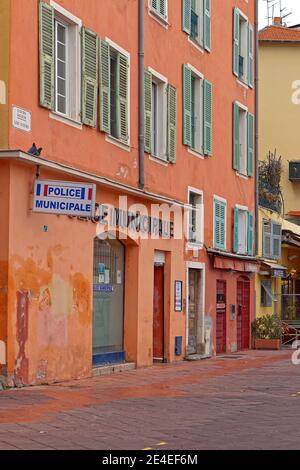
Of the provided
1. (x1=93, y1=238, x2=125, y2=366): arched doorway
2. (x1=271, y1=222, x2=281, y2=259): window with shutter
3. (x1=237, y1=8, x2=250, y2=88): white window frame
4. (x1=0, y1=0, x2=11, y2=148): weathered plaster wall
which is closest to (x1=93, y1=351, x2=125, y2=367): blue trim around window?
(x1=93, y1=238, x2=125, y2=366): arched doorway

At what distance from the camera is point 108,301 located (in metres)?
18.8

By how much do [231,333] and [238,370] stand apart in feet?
19.5

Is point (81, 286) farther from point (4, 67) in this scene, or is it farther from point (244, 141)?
point (244, 141)

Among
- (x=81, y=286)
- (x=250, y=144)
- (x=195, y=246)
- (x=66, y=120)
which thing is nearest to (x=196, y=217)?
(x=195, y=246)

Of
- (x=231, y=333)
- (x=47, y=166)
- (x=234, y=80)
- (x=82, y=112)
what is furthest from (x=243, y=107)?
(x=47, y=166)

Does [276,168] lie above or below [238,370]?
above

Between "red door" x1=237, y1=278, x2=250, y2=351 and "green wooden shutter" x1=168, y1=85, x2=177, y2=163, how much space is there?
6.98 m

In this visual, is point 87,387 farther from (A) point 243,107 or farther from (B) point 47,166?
(A) point 243,107

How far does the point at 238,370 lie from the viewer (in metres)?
20.4

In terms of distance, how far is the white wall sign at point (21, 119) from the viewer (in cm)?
1470

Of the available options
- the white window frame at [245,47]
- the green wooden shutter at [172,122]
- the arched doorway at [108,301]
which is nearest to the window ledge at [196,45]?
the green wooden shutter at [172,122]

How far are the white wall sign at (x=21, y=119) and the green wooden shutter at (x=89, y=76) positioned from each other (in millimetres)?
1987

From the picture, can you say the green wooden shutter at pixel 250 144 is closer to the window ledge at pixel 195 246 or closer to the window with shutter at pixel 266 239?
the window with shutter at pixel 266 239

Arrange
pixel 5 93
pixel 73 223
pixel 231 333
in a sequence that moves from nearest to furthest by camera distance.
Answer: pixel 5 93 → pixel 73 223 → pixel 231 333
